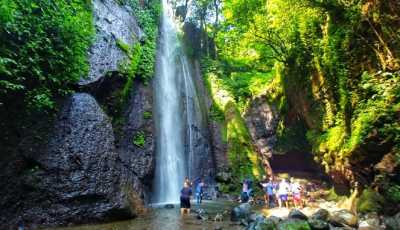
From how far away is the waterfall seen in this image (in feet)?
59.0

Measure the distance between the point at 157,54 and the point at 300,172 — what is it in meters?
13.4

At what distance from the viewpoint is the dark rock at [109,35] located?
1476 cm

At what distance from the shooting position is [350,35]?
40.4 ft

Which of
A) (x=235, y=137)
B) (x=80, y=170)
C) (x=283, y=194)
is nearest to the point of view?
(x=80, y=170)

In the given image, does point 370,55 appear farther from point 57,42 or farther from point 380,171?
point 57,42

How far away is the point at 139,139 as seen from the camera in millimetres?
15789

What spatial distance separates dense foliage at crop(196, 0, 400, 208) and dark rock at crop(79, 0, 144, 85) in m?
6.32

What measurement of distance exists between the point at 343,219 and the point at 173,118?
41.6ft

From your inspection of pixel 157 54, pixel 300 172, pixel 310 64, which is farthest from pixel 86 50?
pixel 300 172

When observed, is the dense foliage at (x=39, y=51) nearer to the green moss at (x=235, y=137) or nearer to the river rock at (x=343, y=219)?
the river rock at (x=343, y=219)

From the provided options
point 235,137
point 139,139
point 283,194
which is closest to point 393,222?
point 283,194

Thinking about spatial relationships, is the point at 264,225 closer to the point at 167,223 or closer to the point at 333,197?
the point at 167,223

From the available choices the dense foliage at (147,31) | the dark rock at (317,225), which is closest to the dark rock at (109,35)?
the dense foliage at (147,31)

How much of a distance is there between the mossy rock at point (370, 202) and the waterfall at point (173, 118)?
903 centimetres
